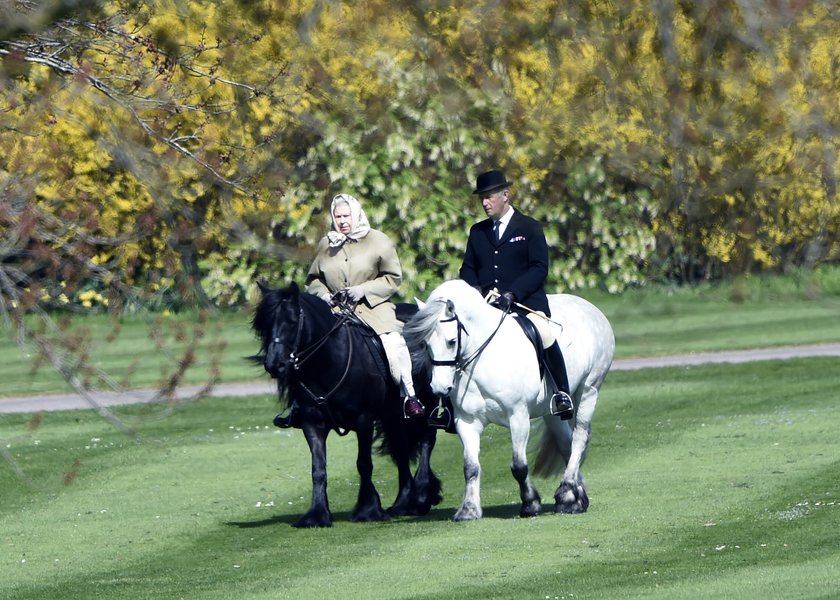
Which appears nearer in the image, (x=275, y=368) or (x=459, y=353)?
(x=275, y=368)

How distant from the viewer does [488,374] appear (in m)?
14.7

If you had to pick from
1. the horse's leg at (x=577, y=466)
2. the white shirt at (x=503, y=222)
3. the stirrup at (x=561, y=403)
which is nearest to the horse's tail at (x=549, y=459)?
the horse's leg at (x=577, y=466)

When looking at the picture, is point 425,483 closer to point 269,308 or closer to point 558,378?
point 558,378

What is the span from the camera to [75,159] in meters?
32.2

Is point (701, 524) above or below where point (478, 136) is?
below

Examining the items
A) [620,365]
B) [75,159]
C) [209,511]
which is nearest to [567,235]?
[620,365]

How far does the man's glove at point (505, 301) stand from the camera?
48.7ft

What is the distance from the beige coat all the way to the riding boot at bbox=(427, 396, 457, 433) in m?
0.89

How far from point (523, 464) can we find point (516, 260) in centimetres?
184

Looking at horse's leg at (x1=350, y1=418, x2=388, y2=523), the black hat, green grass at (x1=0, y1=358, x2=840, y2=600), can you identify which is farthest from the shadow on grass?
the black hat

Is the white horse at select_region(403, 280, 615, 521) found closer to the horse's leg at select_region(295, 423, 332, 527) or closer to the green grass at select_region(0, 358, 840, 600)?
the green grass at select_region(0, 358, 840, 600)

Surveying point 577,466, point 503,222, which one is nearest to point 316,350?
point 503,222

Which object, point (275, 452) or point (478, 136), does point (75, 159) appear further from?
point (275, 452)

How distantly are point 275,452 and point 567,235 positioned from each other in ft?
61.7
